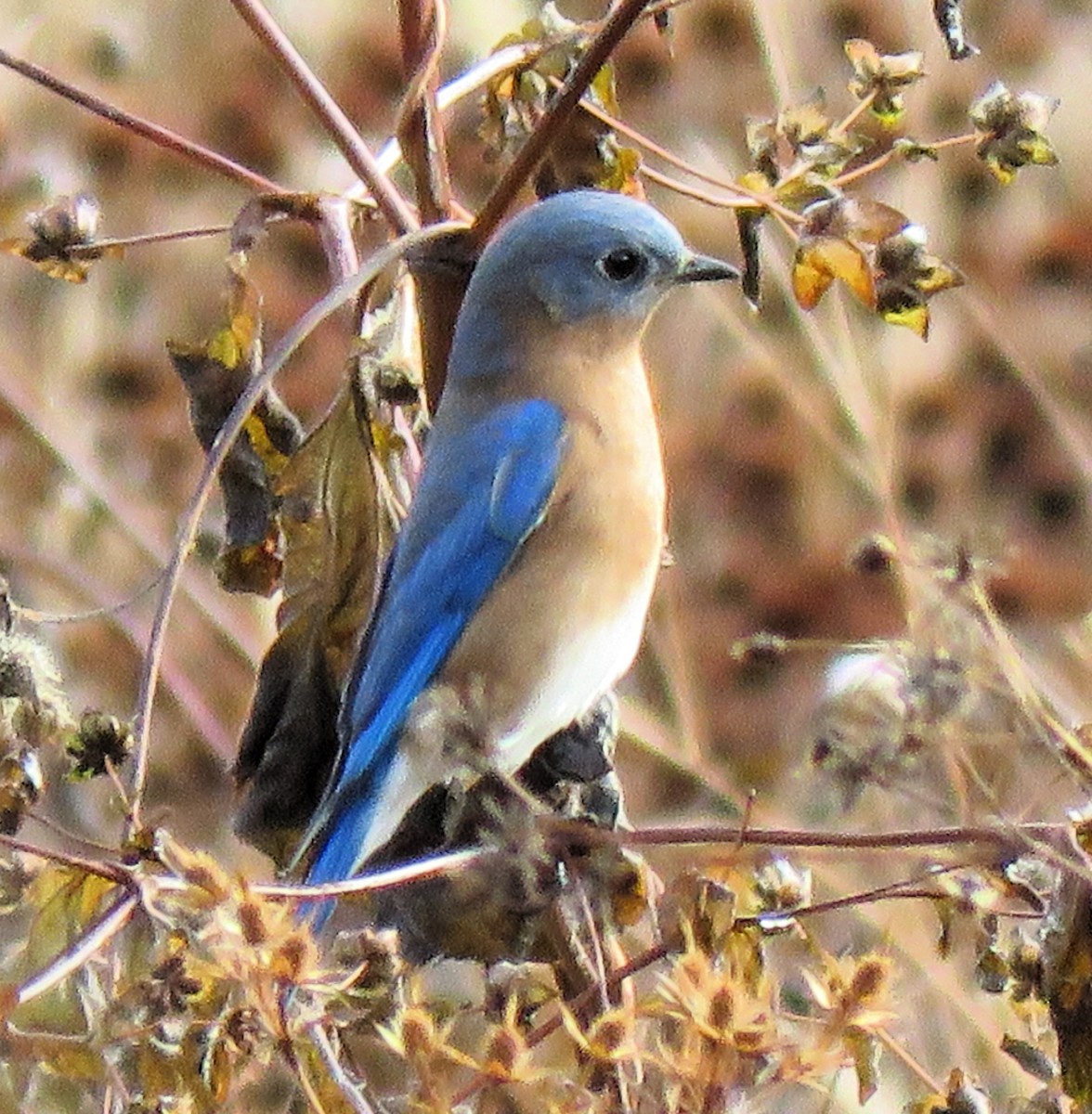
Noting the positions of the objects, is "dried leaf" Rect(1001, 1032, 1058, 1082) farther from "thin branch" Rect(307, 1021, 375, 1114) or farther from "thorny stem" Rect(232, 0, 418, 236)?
"thorny stem" Rect(232, 0, 418, 236)

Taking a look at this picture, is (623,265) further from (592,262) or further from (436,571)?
(436,571)

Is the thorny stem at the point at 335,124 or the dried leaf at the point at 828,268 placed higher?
the thorny stem at the point at 335,124

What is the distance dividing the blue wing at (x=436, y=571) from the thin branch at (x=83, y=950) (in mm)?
464

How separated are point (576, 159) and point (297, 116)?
8.54 ft

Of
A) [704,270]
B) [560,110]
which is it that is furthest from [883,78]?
[704,270]

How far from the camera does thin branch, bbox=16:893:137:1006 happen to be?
85 centimetres

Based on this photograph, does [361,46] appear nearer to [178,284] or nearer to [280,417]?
[178,284]

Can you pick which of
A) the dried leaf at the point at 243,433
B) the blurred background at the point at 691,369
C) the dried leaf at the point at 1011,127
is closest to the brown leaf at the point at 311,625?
the dried leaf at the point at 243,433

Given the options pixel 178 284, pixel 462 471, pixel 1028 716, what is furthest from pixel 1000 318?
pixel 1028 716

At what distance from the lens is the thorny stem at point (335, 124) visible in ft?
3.69

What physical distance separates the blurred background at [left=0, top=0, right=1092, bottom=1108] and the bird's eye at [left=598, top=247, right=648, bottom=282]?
82cm

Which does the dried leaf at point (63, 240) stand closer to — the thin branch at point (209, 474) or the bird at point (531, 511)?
the thin branch at point (209, 474)

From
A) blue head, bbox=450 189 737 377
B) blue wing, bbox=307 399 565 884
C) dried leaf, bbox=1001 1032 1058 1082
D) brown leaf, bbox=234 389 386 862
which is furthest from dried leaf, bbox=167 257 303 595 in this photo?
dried leaf, bbox=1001 1032 1058 1082

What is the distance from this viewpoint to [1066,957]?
834mm
